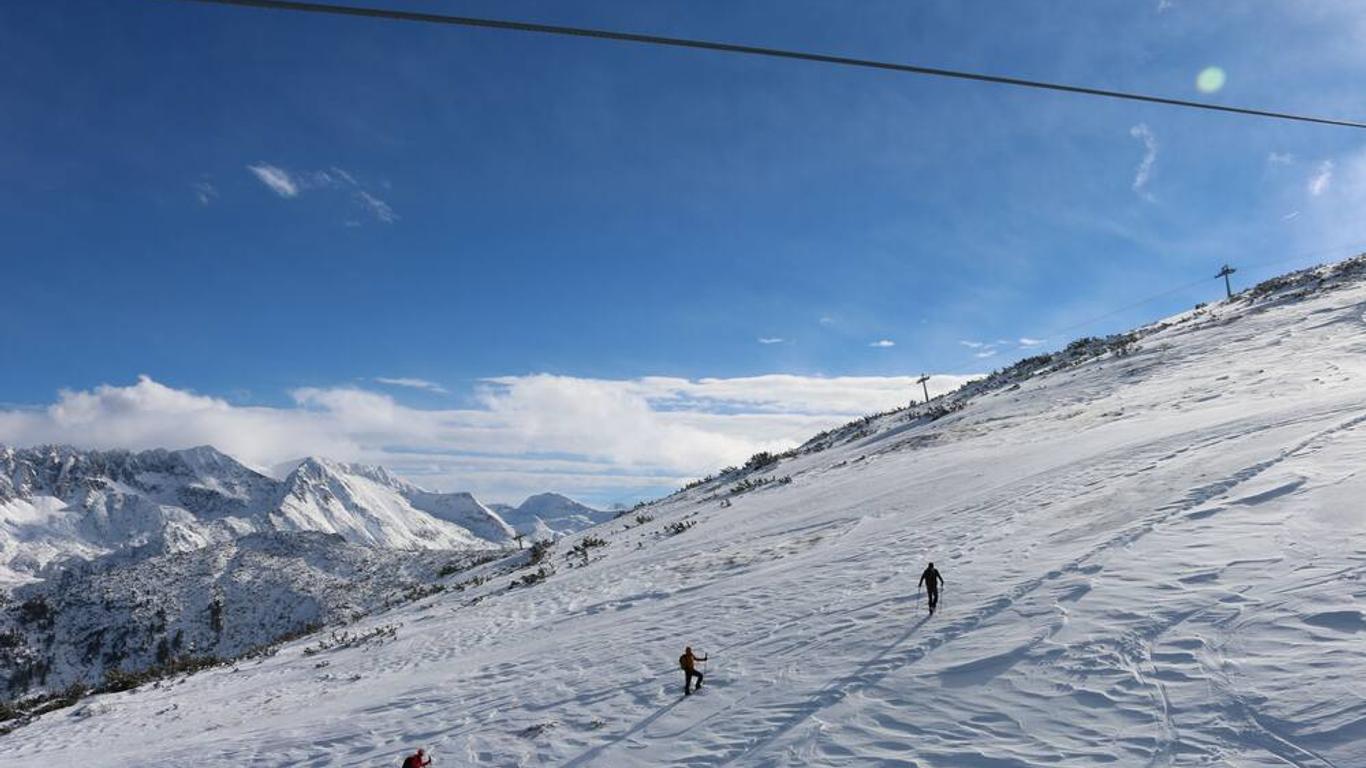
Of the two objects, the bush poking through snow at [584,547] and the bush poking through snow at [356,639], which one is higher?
the bush poking through snow at [584,547]

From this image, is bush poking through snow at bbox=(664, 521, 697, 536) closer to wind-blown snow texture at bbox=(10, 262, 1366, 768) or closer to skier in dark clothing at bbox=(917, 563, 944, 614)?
wind-blown snow texture at bbox=(10, 262, 1366, 768)

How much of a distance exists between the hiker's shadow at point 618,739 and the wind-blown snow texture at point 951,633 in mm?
49

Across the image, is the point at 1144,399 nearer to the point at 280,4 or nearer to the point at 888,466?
the point at 888,466

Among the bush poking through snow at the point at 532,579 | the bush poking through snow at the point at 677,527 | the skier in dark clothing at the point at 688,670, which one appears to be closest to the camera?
the skier in dark clothing at the point at 688,670

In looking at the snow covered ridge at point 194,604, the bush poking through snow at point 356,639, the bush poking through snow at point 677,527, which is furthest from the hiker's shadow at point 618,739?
the snow covered ridge at point 194,604

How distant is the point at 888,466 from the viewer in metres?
30.2

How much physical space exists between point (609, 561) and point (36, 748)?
17.1m

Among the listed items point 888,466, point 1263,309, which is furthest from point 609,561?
point 1263,309

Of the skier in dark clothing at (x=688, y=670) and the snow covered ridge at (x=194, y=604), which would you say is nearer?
the skier in dark clothing at (x=688, y=670)

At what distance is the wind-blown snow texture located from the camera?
8.64 m

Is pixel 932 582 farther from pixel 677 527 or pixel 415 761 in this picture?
pixel 677 527

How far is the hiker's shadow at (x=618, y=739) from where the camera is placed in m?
10.8

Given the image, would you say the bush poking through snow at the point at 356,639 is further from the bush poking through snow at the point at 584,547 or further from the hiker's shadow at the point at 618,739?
the hiker's shadow at the point at 618,739

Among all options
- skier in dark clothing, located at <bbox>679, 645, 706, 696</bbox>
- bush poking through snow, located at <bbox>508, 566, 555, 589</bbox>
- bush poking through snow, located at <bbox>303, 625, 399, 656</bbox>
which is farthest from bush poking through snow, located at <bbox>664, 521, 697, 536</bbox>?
skier in dark clothing, located at <bbox>679, 645, 706, 696</bbox>
